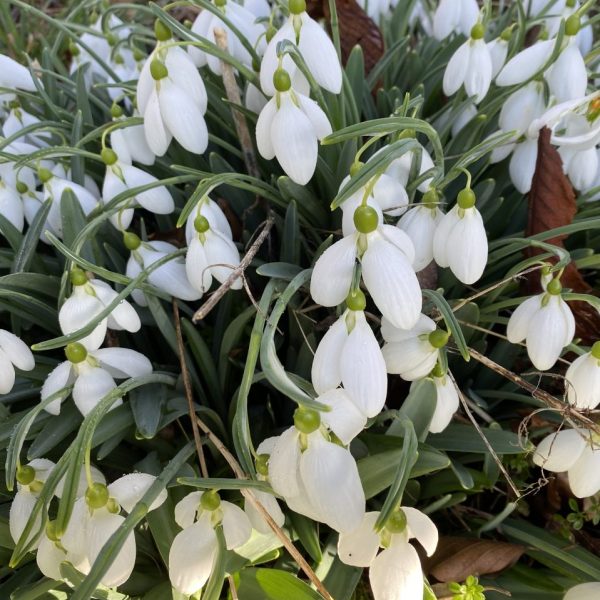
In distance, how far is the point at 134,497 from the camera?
0.59 metres

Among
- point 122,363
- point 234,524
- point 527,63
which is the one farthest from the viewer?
point 527,63

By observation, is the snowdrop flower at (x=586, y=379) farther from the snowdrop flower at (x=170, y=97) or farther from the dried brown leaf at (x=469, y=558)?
the snowdrop flower at (x=170, y=97)

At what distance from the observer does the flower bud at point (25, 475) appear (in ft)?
2.01

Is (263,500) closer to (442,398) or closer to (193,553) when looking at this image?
(193,553)

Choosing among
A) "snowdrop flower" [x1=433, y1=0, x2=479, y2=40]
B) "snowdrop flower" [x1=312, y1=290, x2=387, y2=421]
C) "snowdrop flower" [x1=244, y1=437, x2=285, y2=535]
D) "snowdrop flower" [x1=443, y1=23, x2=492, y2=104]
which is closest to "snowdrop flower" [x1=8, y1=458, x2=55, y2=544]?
"snowdrop flower" [x1=244, y1=437, x2=285, y2=535]

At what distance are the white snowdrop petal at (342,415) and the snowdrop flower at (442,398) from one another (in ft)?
0.43

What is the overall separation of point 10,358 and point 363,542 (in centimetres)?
42

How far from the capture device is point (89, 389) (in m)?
0.65

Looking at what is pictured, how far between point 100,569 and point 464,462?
0.53 m

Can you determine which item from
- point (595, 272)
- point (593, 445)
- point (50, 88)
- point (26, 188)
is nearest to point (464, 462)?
point (593, 445)

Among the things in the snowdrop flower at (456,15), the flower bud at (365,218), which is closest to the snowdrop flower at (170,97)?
the flower bud at (365,218)

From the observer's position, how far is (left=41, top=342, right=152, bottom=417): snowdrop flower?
0.64 metres

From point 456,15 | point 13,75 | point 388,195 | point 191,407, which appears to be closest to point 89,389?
point 191,407

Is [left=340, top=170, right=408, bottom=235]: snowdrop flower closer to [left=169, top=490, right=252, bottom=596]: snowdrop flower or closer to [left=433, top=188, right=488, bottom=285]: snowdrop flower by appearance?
[left=433, top=188, right=488, bottom=285]: snowdrop flower
